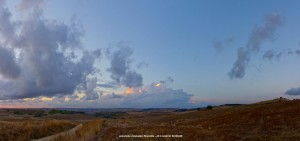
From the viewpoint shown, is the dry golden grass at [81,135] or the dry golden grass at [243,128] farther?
the dry golden grass at [81,135]

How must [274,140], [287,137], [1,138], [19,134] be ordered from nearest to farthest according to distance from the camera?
[274,140], [287,137], [1,138], [19,134]

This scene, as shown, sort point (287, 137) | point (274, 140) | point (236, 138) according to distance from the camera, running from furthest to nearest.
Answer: point (236, 138)
point (287, 137)
point (274, 140)

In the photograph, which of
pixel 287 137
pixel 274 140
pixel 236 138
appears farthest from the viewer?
pixel 236 138

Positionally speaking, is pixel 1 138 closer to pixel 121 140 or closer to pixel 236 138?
pixel 121 140

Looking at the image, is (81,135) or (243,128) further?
(243,128)

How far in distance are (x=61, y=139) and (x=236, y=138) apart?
1353 cm

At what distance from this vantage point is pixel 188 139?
78.5ft

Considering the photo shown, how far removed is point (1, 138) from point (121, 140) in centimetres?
1017

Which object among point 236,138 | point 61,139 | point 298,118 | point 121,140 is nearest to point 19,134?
point 61,139

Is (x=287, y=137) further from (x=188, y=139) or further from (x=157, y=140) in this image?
(x=157, y=140)

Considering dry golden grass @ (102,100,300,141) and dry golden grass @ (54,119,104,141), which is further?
dry golden grass @ (54,119,104,141)

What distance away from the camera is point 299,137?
2162cm

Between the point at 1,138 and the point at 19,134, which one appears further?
the point at 19,134

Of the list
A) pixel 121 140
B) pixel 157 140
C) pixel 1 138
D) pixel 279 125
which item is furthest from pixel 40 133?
pixel 279 125
